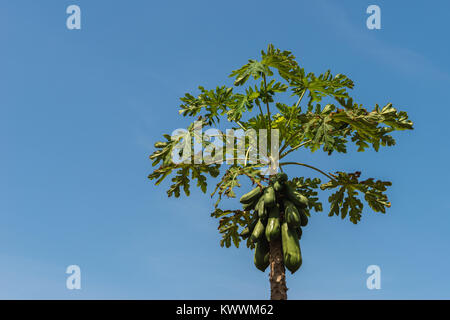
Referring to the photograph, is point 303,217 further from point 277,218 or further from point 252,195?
point 252,195

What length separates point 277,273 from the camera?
884 centimetres

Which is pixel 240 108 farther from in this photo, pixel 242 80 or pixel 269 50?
pixel 269 50

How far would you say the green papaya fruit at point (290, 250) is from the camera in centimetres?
871

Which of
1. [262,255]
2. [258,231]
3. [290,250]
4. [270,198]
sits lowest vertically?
[262,255]

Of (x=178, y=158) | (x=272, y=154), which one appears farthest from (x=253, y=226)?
(x=178, y=158)

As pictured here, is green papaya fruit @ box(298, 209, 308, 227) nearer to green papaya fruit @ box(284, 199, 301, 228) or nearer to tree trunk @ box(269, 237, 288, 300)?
green papaya fruit @ box(284, 199, 301, 228)

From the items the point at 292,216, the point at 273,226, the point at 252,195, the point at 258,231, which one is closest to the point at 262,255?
the point at 258,231

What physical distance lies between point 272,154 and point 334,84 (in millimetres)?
2389

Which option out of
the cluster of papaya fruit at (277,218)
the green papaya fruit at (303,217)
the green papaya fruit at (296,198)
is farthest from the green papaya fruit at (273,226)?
the green papaya fruit at (303,217)

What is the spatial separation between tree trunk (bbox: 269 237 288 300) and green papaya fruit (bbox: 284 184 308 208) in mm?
936

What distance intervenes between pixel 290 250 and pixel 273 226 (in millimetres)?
627

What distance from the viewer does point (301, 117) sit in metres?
9.31

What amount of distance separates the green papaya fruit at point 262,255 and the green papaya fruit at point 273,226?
1.84 ft
